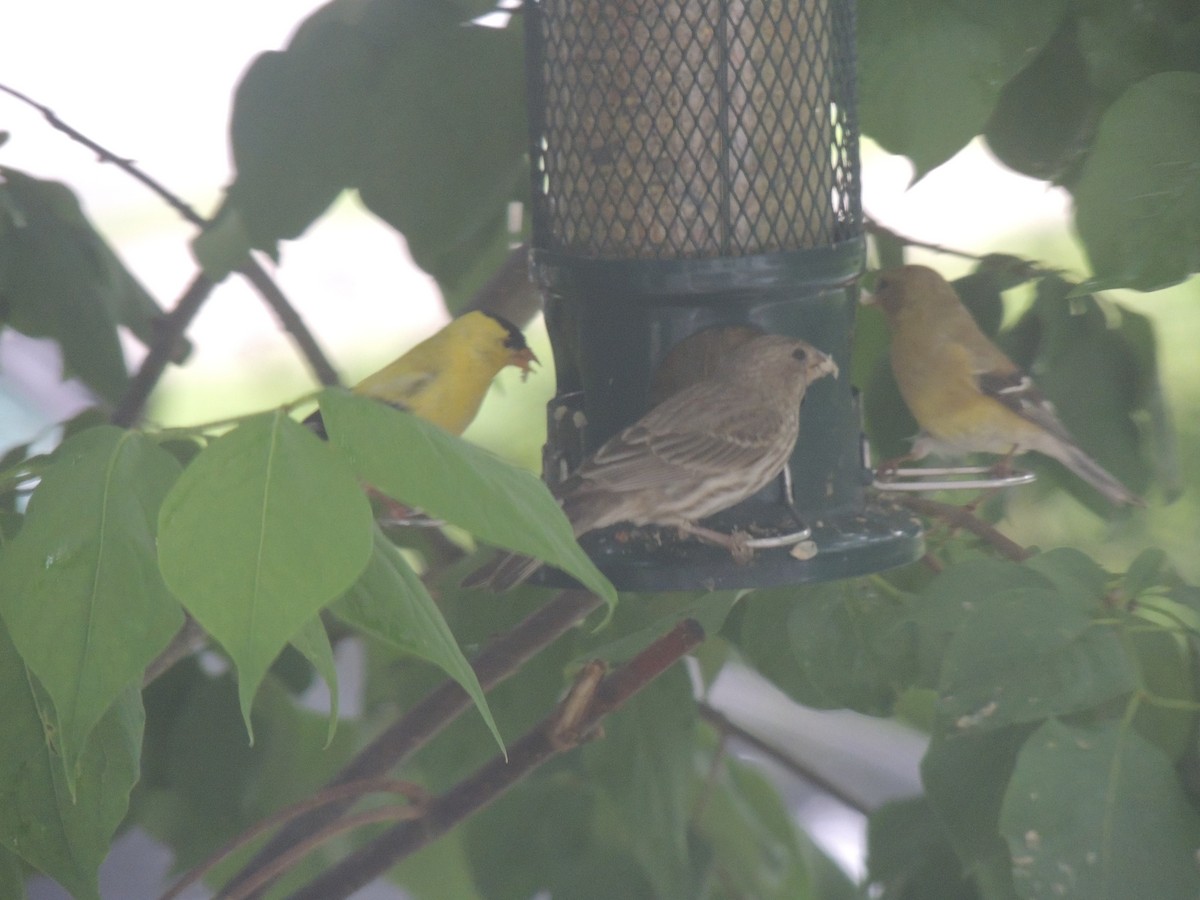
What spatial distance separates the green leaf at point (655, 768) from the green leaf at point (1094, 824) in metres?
0.83

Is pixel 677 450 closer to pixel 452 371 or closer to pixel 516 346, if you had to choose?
pixel 516 346

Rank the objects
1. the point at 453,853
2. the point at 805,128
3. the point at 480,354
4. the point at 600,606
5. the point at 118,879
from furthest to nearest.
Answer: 1. the point at 118,879
2. the point at 480,354
3. the point at 453,853
4. the point at 805,128
5. the point at 600,606

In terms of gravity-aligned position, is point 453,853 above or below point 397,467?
below

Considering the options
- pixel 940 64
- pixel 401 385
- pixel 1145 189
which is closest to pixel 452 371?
pixel 401 385

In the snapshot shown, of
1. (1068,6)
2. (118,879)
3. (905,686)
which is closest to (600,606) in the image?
(905,686)

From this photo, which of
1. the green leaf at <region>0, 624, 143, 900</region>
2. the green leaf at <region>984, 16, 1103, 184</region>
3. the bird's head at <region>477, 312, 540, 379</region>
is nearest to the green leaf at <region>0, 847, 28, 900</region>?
the green leaf at <region>0, 624, 143, 900</region>

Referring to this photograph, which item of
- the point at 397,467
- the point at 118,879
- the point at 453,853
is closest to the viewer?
the point at 397,467

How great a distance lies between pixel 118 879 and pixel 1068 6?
3.93 meters

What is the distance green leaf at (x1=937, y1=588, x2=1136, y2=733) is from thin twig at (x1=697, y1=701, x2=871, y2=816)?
1.18 m

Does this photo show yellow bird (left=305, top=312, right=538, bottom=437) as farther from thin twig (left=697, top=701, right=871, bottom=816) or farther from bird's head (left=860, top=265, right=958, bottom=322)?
thin twig (left=697, top=701, right=871, bottom=816)

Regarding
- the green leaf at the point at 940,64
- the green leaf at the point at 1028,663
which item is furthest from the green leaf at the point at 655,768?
the green leaf at the point at 940,64

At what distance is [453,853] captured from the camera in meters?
3.27

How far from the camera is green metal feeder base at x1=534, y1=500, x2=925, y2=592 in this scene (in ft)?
7.49

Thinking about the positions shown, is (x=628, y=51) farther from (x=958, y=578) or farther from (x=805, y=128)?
(x=958, y=578)
